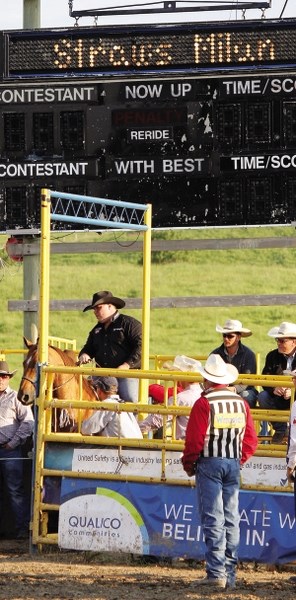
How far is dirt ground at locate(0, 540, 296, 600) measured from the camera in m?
10.2

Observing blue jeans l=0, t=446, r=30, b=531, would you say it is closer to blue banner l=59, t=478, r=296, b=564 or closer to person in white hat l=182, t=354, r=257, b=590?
blue banner l=59, t=478, r=296, b=564

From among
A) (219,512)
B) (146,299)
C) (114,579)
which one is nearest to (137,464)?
(114,579)

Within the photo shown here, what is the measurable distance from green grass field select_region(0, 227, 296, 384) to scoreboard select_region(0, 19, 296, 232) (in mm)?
22991

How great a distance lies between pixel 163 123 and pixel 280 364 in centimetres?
466

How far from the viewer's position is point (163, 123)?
17.1 m

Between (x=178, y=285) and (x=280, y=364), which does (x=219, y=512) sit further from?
(x=178, y=285)

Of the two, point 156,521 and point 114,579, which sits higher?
point 156,521

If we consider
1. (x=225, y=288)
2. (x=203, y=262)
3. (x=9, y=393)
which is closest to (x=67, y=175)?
(x=9, y=393)

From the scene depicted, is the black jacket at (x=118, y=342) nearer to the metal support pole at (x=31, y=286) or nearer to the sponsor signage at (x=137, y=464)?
the sponsor signage at (x=137, y=464)

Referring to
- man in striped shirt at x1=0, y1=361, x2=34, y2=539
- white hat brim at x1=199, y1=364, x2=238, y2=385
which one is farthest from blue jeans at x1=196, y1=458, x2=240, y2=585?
man in striped shirt at x1=0, y1=361, x2=34, y2=539

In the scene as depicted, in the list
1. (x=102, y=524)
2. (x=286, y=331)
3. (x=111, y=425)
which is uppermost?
(x=286, y=331)

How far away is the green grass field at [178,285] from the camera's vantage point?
43688 mm

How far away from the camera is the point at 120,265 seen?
2034 inches

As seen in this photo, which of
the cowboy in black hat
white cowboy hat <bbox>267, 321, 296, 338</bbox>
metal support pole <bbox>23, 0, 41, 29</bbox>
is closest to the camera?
white cowboy hat <bbox>267, 321, 296, 338</bbox>
